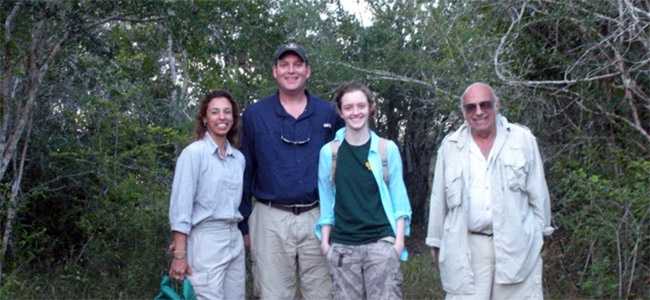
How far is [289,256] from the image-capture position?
16.5 ft

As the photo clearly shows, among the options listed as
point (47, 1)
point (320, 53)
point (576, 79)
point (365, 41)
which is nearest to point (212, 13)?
point (47, 1)

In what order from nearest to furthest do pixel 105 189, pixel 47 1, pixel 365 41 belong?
pixel 47 1, pixel 105 189, pixel 365 41

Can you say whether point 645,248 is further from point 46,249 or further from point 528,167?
point 46,249

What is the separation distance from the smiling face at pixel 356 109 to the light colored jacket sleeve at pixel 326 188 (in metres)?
0.20

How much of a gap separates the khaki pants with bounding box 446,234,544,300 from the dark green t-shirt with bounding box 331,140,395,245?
0.45m

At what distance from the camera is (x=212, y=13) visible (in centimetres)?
797

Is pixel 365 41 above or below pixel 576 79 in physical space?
above

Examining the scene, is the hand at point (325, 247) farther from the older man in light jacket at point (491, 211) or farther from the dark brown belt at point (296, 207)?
the older man in light jacket at point (491, 211)

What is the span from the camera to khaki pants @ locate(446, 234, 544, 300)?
4.57 metres

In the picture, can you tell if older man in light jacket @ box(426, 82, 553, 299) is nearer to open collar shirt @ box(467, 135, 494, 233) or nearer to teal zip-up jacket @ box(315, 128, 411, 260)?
open collar shirt @ box(467, 135, 494, 233)

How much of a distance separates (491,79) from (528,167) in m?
3.97

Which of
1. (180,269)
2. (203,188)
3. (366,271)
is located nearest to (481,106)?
(366,271)

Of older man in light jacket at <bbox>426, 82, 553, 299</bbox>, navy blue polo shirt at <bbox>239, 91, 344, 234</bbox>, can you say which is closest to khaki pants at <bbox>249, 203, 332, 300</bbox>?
navy blue polo shirt at <bbox>239, 91, 344, 234</bbox>

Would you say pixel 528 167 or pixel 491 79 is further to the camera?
pixel 491 79
